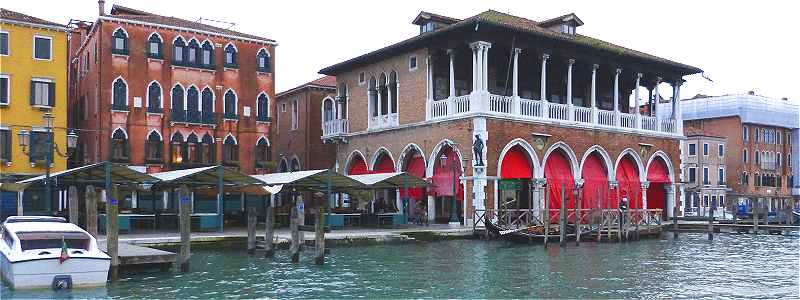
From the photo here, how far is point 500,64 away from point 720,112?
31527 mm

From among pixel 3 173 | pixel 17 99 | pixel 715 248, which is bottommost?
pixel 715 248

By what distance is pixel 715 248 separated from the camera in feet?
82.5

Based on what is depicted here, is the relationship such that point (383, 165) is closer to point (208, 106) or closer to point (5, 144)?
point (208, 106)

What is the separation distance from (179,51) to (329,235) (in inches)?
473

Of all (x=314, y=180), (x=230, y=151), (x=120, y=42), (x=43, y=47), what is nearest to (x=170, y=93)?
(x=120, y=42)

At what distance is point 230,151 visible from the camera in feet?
107

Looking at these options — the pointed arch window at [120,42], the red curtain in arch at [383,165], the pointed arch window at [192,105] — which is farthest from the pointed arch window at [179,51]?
the red curtain in arch at [383,165]

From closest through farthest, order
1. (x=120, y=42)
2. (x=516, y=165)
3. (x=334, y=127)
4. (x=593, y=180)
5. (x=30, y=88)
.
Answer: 1. (x=30, y=88)
2. (x=516, y=165)
3. (x=120, y=42)
4. (x=593, y=180)
5. (x=334, y=127)

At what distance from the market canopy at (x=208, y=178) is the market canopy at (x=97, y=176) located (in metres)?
0.61

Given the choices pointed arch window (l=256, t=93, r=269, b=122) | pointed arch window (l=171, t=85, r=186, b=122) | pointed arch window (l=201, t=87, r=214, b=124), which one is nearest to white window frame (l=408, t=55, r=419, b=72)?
pointed arch window (l=256, t=93, r=269, b=122)

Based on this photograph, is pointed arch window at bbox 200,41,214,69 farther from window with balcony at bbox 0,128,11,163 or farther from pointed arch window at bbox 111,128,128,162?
window with balcony at bbox 0,128,11,163

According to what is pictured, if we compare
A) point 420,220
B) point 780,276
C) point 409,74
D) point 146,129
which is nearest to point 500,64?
point 409,74

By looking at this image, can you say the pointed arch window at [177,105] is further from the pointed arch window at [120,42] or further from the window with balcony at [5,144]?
the window with balcony at [5,144]

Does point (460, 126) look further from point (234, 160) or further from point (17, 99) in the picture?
point (17, 99)
